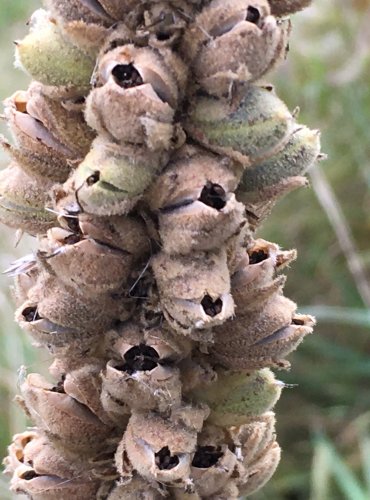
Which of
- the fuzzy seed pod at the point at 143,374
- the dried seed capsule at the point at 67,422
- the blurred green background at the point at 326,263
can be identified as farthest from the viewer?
the blurred green background at the point at 326,263

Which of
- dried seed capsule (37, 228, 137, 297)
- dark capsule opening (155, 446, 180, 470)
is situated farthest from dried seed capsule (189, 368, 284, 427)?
dried seed capsule (37, 228, 137, 297)

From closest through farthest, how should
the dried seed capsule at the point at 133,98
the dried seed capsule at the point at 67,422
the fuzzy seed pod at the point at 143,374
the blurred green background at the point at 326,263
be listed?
the dried seed capsule at the point at 133,98 < the fuzzy seed pod at the point at 143,374 < the dried seed capsule at the point at 67,422 < the blurred green background at the point at 326,263

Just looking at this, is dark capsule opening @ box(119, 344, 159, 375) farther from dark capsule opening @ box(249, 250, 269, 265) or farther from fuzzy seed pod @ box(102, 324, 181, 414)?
dark capsule opening @ box(249, 250, 269, 265)

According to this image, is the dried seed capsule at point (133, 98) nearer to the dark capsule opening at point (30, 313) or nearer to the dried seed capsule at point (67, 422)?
the dark capsule opening at point (30, 313)

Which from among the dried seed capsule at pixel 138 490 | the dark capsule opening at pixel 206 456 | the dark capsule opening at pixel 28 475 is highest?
the dark capsule opening at pixel 206 456

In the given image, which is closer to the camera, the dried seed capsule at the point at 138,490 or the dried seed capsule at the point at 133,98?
the dried seed capsule at the point at 133,98

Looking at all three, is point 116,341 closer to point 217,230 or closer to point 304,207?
point 217,230

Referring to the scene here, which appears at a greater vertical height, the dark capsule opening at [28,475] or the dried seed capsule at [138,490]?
the dried seed capsule at [138,490]

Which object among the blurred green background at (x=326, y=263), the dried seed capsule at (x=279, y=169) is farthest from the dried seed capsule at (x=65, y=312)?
the blurred green background at (x=326, y=263)
